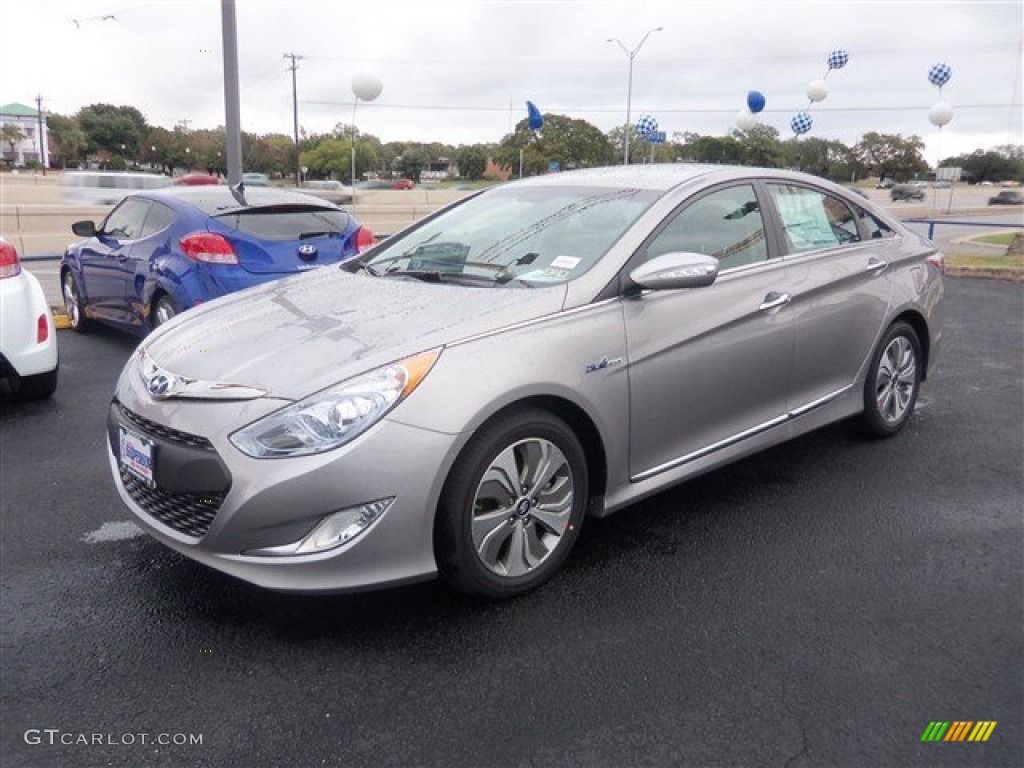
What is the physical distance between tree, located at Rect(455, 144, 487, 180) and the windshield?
81056mm

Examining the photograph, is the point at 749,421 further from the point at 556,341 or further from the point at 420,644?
the point at 420,644

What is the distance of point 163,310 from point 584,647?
510 centimetres

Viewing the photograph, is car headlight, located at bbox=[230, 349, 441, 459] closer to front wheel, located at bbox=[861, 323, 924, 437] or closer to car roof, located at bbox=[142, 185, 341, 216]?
front wheel, located at bbox=[861, 323, 924, 437]

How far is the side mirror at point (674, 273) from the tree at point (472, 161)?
82.1 m

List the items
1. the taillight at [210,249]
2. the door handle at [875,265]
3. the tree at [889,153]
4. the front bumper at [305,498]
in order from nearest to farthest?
the front bumper at [305,498], the door handle at [875,265], the taillight at [210,249], the tree at [889,153]

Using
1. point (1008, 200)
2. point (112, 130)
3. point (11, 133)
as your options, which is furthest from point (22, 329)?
point (11, 133)

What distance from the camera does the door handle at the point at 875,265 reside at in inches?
177

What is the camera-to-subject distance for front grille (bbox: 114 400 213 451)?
2704mm

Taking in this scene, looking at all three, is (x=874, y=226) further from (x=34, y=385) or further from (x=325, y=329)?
(x=34, y=385)

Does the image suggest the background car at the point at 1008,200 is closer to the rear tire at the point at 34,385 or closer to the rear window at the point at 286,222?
the rear window at the point at 286,222

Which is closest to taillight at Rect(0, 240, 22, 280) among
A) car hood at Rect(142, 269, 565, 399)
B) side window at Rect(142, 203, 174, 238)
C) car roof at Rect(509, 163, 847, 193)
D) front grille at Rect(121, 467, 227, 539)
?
side window at Rect(142, 203, 174, 238)

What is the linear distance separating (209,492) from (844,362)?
3.19 meters

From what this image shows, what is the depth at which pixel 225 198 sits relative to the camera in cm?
684

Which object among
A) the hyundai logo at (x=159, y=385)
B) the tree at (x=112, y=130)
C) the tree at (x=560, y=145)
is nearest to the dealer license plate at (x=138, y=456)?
the hyundai logo at (x=159, y=385)
